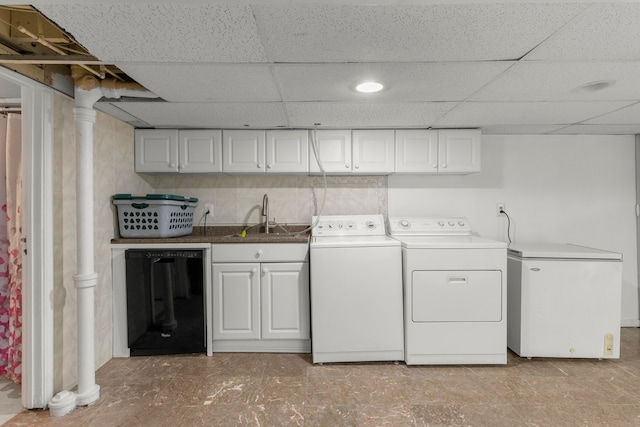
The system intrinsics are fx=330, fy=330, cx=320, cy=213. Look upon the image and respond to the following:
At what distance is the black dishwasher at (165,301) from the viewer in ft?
8.05

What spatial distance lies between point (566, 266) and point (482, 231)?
0.81 m

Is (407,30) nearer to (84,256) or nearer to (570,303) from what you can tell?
(84,256)

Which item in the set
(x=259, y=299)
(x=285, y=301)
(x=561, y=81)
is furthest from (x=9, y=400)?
(x=561, y=81)

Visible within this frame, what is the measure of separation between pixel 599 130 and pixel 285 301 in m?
3.07

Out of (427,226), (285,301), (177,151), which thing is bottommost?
(285,301)

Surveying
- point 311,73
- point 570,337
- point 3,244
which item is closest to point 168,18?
point 311,73

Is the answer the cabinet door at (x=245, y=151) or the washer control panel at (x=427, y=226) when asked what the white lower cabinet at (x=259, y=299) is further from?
the washer control panel at (x=427, y=226)

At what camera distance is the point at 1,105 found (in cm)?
204

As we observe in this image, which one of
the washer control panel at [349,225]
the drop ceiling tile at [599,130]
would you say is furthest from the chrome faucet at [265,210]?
the drop ceiling tile at [599,130]

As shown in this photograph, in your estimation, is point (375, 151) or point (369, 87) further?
point (375, 151)

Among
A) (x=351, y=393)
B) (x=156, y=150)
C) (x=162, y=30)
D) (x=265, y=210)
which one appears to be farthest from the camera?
(x=265, y=210)

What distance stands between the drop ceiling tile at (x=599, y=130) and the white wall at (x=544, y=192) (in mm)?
72

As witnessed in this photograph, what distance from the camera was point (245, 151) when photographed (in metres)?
2.77

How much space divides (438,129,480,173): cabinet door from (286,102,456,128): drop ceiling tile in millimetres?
252
